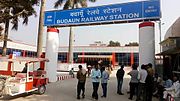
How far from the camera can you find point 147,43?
50.0ft

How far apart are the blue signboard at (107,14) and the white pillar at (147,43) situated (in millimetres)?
674

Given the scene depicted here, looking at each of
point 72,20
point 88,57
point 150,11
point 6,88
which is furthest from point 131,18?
point 88,57

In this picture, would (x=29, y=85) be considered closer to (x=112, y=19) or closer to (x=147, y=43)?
(x=147, y=43)

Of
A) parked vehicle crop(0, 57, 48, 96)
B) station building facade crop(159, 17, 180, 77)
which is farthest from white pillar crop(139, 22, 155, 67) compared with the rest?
parked vehicle crop(0, 57, 48, 96)

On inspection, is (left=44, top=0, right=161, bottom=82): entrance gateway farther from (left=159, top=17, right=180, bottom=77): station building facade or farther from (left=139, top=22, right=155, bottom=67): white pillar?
(left=159, top=17, right=180, bottom=77): station building facade

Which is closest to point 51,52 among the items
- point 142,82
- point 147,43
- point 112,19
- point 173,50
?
point 112,19

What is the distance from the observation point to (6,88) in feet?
37.3

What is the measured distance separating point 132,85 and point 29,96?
5237mm

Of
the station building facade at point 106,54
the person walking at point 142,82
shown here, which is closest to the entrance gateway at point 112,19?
the person walking at point 142,82

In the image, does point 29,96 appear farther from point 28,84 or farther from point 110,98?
point 110,98

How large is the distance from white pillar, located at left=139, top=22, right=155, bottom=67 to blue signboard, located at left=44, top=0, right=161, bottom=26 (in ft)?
2.21

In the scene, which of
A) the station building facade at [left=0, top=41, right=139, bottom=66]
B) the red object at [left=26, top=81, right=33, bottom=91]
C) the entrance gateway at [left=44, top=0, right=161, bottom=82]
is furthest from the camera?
the station building facade at [left=0, top=41, right=139, bottom=66]

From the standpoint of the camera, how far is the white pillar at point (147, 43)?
15000 millimetres

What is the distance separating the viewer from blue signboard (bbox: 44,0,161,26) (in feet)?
51.7
